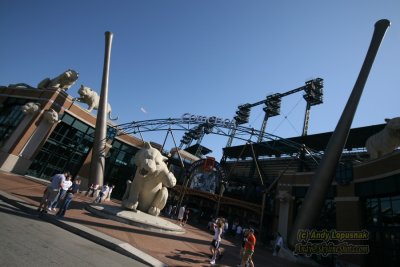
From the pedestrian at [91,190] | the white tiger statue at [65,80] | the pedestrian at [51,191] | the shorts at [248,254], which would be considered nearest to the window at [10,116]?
the white tiger statue at [65,80]

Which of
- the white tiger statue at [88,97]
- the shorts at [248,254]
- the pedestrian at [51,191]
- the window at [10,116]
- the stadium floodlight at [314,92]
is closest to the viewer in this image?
the shorts at [248,254]

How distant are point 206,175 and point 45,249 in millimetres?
24940

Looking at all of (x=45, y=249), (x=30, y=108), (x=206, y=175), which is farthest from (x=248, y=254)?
(x=30, y=108)

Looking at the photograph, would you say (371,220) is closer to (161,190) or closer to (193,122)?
(161,190)

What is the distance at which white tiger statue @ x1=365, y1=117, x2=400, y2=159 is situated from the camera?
1609 cm

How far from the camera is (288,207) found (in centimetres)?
2295

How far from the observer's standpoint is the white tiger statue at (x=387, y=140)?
634 inches

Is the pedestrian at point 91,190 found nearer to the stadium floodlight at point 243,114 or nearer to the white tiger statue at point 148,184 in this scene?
the white tiger statue at point 148,184

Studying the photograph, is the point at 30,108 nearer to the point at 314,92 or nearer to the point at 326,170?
the point at 326,170

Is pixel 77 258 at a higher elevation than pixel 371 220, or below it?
below

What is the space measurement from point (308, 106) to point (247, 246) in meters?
34.2

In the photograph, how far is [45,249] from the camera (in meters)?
5.12

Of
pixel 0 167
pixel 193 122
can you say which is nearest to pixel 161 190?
pixel 193 122

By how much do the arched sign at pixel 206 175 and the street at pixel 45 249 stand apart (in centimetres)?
2187
